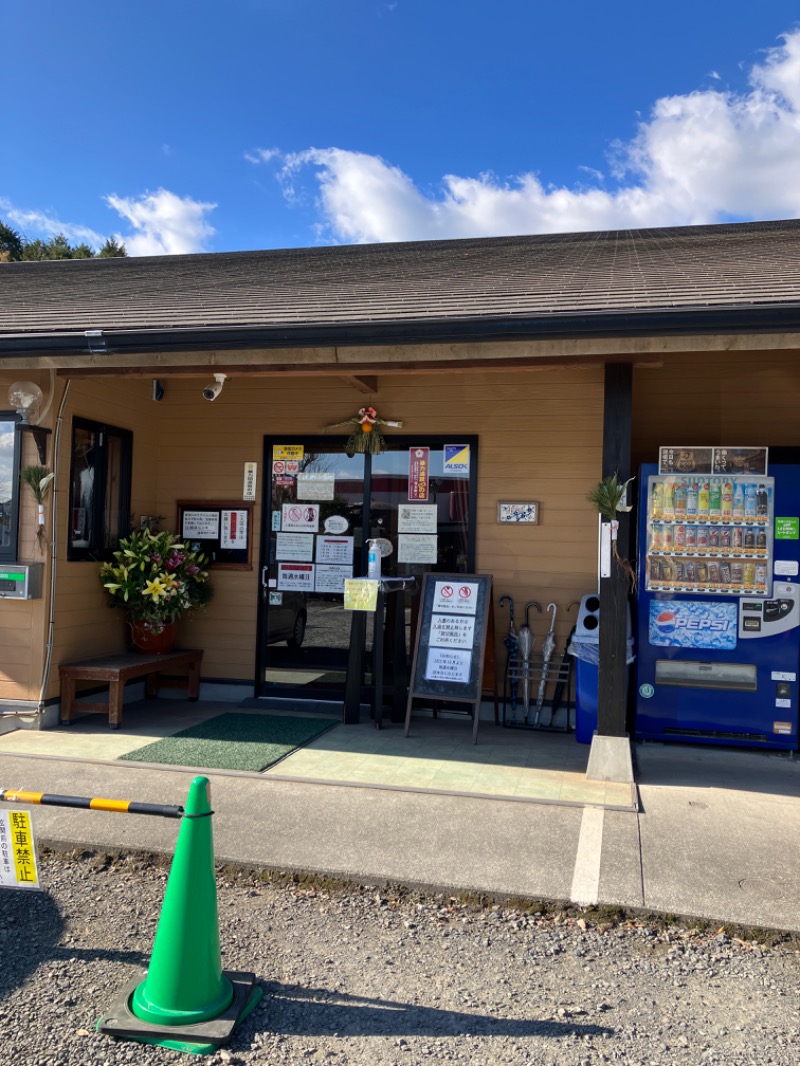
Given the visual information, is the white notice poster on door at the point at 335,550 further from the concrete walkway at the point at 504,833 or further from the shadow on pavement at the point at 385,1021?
the shadow on pavement at the point at 385,1021

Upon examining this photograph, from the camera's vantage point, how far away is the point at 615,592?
5.12 meters

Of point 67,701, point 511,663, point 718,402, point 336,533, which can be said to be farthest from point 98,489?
point 718,402

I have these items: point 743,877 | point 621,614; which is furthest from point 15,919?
point 621,614

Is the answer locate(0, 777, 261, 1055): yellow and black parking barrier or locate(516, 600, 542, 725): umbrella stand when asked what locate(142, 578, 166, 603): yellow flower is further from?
locate(0, 777, 261, 1055): yellow and black parking barrier

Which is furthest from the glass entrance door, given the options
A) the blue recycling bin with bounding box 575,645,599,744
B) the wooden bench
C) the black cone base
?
the black cone base

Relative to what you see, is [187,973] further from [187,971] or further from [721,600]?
[721,600]

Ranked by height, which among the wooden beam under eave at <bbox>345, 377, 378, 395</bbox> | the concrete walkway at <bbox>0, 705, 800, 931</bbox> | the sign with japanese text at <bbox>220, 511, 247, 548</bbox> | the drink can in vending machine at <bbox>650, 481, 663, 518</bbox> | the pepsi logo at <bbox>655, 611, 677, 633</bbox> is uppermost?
the wooden beam under eave at <bbox>345, 377, 378, 395</bbox>

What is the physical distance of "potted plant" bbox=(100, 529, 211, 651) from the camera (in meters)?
6.66

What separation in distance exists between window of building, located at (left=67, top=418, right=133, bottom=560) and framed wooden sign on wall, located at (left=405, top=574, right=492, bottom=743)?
268 cm

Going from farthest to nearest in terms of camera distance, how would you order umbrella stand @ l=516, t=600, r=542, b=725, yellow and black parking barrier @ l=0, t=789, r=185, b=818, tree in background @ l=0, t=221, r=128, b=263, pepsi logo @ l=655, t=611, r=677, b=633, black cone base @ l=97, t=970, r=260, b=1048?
tree in background @ l=0, t=221, r=128, b=263 → umbrella stand @ l=516, t=600, r=542, b=725 → pepsi logo @ l=655, t=611, r=677, b=633 → yellow and black parking barrier @ l=0, t=789, r=185, b=818 → black cone base @ l=97, t=970, r=260, b=1048

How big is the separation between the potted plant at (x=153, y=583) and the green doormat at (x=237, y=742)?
3.00 ft

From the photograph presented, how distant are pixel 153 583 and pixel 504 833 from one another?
370 cm

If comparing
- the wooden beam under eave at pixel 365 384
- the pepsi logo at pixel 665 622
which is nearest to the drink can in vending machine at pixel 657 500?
the pepsi logo at pixel 665 622

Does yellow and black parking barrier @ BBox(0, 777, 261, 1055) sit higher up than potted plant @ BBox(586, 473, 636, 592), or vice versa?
potted plant @ BBox(586, 473, 636, 592)
